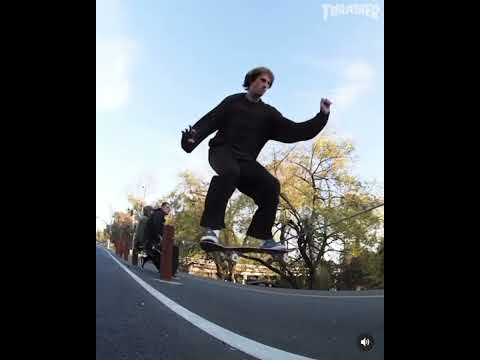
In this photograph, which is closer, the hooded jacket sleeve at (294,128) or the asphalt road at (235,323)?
the asphalt road at (235,323)

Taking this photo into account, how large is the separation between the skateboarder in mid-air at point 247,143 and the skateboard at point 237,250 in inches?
0.6

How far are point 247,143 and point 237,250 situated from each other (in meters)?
0.43

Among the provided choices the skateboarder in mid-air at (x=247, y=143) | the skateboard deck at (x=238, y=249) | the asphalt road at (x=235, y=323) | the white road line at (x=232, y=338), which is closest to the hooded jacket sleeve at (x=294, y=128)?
the skateboarder in mid-air at (x=247, y=143)

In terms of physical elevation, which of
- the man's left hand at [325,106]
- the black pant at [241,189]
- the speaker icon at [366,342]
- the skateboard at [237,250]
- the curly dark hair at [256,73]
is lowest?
the speaker icon at [366,342]

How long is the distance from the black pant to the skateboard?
2.2 inches

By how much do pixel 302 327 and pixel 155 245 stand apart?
70 cm

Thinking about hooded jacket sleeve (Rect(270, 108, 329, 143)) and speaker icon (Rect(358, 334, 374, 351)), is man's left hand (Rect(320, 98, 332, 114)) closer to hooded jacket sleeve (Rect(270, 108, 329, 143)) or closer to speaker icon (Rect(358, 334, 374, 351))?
hooded jacket sleeve (Rect(270, 108, 329, 143))

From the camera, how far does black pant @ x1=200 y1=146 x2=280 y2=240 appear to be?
1458 millimetres

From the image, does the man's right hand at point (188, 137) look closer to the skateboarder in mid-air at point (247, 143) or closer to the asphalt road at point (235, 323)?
the skateboarder in mid-air at point (247, 143)

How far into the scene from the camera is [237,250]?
4.76 feet

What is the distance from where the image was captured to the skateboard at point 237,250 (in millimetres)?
1445

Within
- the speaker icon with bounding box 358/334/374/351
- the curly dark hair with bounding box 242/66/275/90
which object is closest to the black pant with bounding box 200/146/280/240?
the curly dark hair with bounding box 242/66/275/90
